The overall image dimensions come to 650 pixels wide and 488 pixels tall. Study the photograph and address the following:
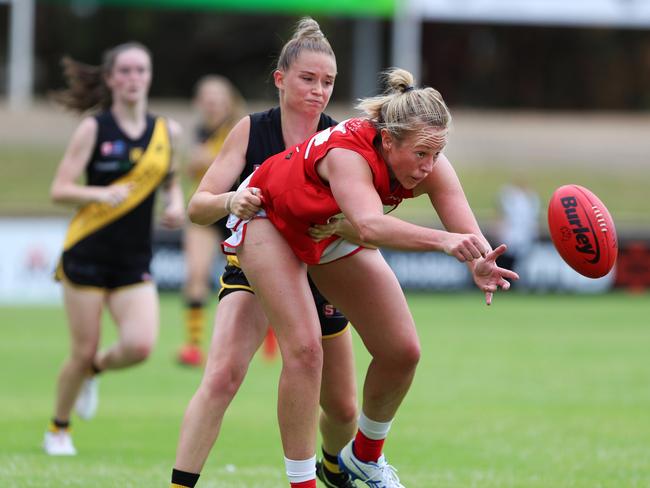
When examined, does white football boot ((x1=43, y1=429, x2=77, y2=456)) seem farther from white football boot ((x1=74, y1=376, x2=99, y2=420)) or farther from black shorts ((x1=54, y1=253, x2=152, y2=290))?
black shorts ((x1=54, y1=253, x2=152, y2=290))

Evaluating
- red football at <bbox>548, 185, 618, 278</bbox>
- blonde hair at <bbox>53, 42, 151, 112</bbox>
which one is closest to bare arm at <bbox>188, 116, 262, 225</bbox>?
red football at <bbox>548, 185, 618, 278</bbox>

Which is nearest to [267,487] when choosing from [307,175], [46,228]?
[307,175]

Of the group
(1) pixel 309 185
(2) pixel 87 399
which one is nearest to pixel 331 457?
(1) pixel 309 185

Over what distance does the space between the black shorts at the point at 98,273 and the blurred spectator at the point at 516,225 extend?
12.7 metres

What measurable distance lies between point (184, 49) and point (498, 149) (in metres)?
11.5

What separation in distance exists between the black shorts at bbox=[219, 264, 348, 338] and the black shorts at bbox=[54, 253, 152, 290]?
2.02 metres

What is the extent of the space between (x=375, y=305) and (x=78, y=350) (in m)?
2.61

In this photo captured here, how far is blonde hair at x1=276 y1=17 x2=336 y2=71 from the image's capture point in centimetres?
538

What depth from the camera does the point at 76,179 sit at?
742cm

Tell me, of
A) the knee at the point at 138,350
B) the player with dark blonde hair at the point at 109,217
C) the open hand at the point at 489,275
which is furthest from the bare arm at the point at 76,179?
the open hand at the point at 489,275

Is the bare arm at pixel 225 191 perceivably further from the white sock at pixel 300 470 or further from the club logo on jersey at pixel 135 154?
the club logo on jersey at pixel 135 154

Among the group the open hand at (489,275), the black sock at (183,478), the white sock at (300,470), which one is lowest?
the black sock at (183,478)

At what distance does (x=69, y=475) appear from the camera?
6.34 metres

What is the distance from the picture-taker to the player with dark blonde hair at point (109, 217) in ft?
23.7
